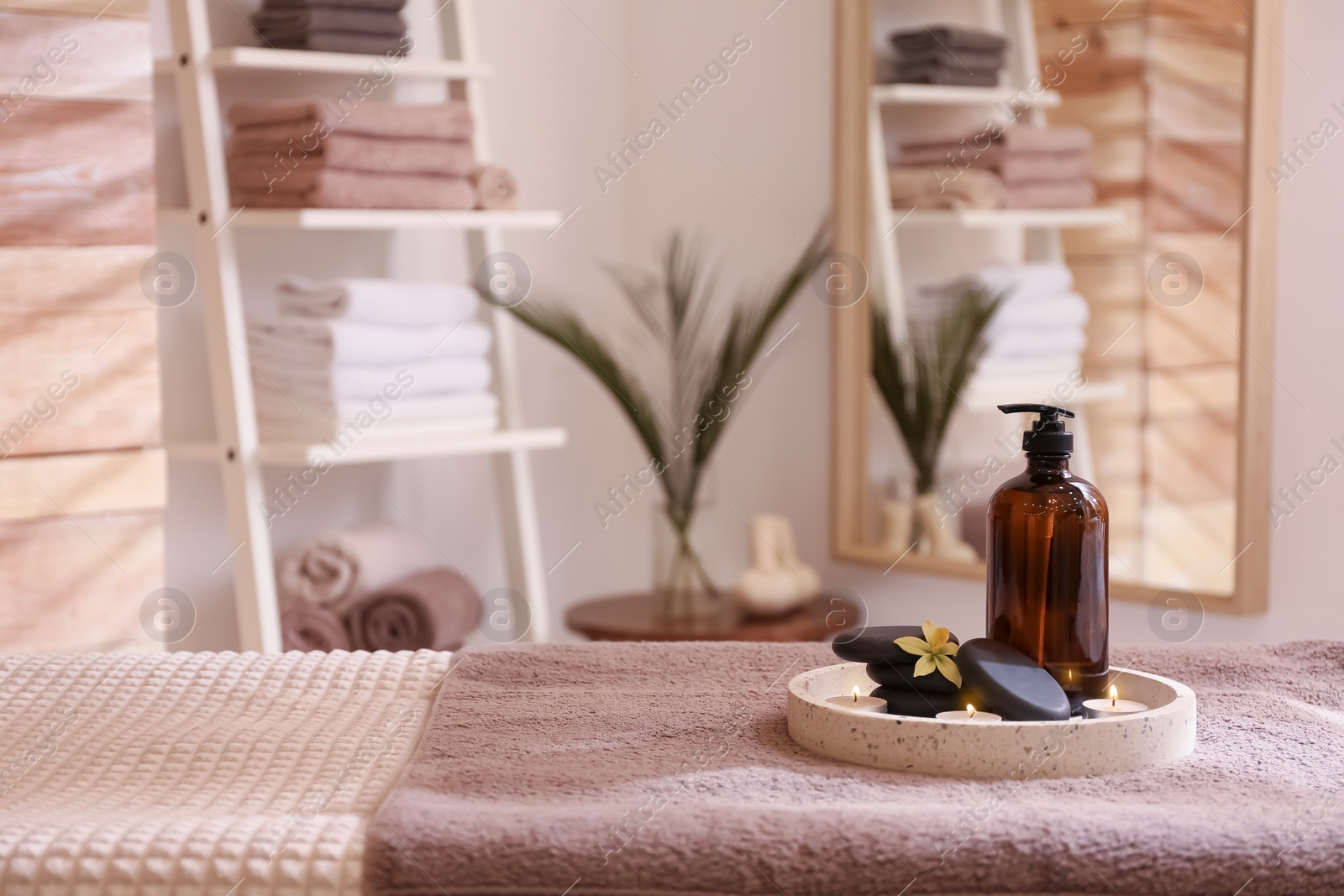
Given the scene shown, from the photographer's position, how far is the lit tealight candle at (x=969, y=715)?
0.70 metres

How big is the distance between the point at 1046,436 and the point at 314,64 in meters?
1.39

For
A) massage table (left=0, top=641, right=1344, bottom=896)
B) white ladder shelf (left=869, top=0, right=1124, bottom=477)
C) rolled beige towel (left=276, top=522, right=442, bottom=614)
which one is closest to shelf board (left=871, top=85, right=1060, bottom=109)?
white ladder shelf (left=869, top=0, right=1124, bottom=477)

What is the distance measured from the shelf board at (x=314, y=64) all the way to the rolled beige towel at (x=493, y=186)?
158 millimetres

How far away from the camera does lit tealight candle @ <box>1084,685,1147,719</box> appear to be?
715 mm

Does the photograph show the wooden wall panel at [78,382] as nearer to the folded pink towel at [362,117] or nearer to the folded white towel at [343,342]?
the folded white towel at [343,342]

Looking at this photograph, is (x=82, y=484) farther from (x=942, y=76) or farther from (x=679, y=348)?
(x=942, y=76)

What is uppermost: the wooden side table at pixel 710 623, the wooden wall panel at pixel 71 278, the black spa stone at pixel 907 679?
the wooden wall panel at pixel 71 278

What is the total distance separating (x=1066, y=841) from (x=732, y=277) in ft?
6.67

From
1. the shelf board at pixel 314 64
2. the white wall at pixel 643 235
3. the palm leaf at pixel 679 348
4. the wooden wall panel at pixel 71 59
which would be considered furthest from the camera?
the white wall at pixel 643 235

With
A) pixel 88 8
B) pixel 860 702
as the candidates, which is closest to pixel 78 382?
pixel 88 8

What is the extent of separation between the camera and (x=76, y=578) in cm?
170

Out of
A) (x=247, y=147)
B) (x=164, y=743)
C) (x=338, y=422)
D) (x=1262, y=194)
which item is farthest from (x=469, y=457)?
(x=164, y=743)

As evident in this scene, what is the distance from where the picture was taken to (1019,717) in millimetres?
680

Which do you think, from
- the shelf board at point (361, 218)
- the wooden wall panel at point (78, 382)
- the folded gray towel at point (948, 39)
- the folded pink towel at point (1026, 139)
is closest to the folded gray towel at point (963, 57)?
the folded gray towel at point (948, 39)
